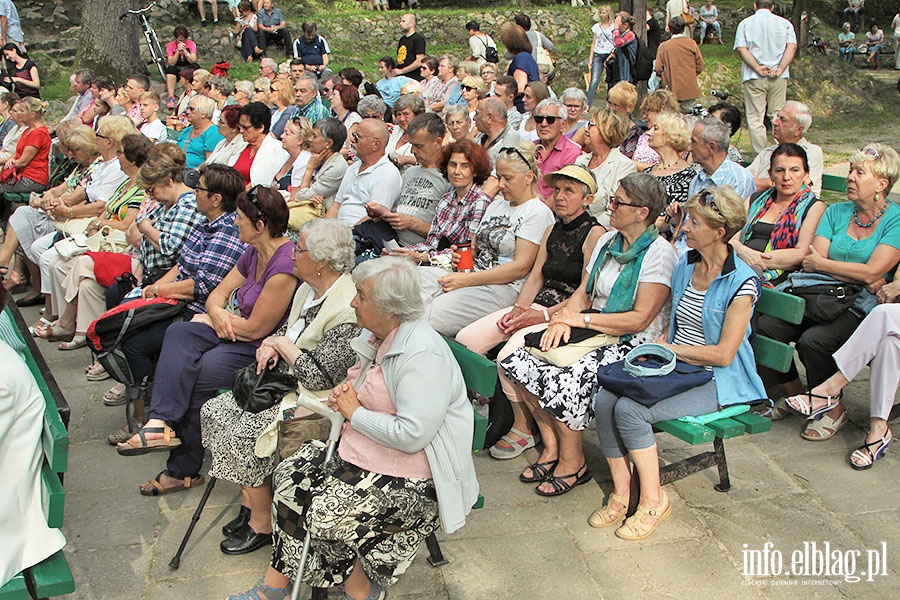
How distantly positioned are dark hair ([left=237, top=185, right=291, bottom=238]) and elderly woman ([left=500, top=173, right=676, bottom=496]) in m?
1.36

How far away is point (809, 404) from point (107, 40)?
50.5ft

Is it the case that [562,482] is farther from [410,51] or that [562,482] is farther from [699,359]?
[410,51]

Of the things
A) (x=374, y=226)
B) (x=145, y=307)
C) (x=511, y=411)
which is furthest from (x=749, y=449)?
(x=145, y=307)

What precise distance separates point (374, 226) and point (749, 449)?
2.81m

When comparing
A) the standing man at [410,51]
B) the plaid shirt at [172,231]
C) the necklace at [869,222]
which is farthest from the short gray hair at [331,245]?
the standing man at [410,51]

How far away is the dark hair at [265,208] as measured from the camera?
4582 mm

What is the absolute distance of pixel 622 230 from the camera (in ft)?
14.6

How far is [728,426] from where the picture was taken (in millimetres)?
3971

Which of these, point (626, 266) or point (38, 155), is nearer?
point (626, 266)

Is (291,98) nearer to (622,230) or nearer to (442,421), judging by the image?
(622,230)

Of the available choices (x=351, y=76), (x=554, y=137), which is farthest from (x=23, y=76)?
(x=554, y=137)

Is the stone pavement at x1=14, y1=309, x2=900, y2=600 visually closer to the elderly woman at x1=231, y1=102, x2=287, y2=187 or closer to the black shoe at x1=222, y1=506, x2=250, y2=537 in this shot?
the black shoe at x1=222, y1=506, x2=250, y2=537

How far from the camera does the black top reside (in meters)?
4.82

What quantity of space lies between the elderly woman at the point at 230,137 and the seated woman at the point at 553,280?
3.92 m
